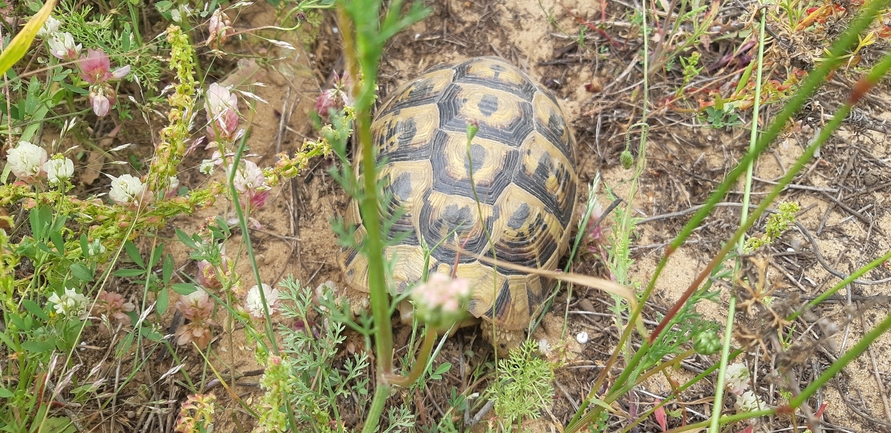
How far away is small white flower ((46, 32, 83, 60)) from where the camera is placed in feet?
4.79

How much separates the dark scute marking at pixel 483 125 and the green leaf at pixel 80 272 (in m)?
1.23

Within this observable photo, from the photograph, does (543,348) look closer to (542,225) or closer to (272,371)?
(542,225)

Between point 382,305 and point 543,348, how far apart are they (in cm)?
137

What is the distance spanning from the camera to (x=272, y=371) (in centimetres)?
99

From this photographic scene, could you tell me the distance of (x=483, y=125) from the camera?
2104 millimetres

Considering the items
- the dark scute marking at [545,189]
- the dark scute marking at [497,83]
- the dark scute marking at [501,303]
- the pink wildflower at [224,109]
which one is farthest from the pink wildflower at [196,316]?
the dark scute marking at [497,83]

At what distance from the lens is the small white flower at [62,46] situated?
1.46 meters

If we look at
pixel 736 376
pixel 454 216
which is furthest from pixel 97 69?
pixel 736 376

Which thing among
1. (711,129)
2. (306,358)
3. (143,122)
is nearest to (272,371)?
(306,358)

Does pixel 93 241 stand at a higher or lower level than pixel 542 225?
higher

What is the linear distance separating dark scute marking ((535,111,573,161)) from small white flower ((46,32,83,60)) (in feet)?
5.11

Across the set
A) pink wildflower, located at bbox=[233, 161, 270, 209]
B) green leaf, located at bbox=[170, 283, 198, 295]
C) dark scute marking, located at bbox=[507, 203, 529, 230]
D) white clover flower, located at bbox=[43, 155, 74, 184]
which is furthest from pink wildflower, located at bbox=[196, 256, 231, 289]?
dark scute marking, located at bbox=[507, 203, 529, 230]

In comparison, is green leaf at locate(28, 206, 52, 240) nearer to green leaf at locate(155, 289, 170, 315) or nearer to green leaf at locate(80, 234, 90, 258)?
green leaf at locate(80, 234, 90, 258)

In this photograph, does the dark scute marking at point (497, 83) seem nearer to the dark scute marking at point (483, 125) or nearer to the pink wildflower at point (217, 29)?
the dark scute marking at point (483, 125)
